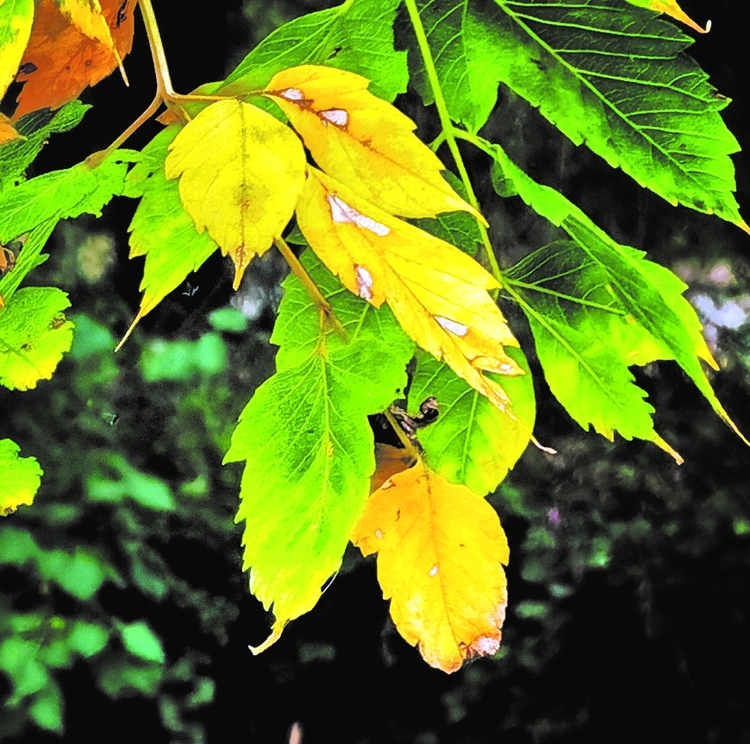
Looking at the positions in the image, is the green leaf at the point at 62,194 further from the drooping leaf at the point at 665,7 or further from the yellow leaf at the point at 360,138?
the drooping leaf at the point at 665,7

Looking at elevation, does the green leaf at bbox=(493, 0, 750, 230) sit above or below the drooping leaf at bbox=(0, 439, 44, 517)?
above

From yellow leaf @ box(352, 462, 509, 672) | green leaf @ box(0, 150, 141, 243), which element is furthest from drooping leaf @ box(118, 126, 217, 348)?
yellow leaf @ box(352, 462, 509, 672)

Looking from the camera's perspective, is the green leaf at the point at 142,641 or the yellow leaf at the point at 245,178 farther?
the green leaf at the point at 142,641

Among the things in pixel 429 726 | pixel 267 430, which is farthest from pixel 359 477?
pixel 429 726

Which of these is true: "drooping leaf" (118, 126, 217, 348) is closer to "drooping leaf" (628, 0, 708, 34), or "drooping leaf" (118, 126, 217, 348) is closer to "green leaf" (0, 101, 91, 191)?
"green leaf" (0, 101, 91, 191)

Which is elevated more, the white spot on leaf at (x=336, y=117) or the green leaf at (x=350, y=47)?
the green leaf at (x=350, y=47)

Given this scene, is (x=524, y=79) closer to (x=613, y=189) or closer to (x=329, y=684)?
(x=613, y=189)

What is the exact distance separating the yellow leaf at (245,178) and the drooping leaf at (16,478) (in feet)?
0.51

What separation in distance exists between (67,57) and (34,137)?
4 centimetres

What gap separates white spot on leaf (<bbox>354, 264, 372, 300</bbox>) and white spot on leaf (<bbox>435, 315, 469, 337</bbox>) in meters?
0.03

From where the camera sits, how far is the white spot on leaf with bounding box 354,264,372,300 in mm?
252

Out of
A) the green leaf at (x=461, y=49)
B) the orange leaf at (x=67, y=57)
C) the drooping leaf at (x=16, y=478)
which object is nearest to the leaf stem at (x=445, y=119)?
the green leaf at (x=461, y=49)

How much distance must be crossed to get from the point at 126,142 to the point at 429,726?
287mm

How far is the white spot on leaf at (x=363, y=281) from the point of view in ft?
0.83
